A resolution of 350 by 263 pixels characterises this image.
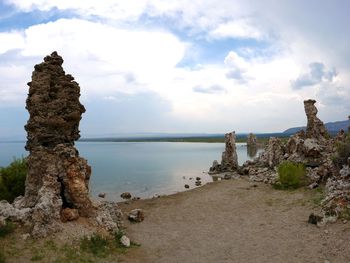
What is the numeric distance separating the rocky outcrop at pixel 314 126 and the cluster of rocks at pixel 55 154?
93.9 ft

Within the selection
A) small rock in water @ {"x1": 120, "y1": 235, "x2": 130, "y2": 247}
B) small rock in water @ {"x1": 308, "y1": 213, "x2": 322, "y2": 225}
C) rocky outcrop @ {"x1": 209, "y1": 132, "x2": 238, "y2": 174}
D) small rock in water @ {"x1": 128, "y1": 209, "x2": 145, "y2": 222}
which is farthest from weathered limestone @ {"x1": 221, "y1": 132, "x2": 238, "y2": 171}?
small rock in water @ {"x1": 120, "y1": 235, "x2": 130, "y2": 247}

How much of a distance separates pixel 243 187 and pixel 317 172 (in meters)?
6.42

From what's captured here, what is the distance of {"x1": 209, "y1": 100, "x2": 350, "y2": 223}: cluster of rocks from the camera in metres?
21.6

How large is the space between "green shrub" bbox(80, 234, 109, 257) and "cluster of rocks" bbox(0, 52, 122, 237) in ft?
4.69

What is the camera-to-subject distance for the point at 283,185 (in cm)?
3102

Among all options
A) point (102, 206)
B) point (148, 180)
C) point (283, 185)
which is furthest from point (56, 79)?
point (148, 180)

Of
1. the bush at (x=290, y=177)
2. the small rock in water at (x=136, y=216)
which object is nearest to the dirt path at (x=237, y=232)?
the small rock in water at (x=136, y=216)

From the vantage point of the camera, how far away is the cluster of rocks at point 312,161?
2164cm

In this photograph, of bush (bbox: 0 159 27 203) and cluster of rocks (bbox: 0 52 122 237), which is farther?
bush (bbox: 0 159 27 203)

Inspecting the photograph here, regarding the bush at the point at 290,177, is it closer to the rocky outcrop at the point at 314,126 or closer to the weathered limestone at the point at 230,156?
the rocky outcrop at the point at 314,126

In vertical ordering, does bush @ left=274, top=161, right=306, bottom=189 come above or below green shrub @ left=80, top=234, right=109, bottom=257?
above

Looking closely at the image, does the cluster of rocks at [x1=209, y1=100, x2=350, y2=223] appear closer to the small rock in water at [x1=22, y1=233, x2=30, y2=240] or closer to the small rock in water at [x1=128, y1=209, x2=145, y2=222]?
the small rock in water at [x1=128, y1=209, x2=145, y2=222]

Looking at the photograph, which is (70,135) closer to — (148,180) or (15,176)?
(15,176)

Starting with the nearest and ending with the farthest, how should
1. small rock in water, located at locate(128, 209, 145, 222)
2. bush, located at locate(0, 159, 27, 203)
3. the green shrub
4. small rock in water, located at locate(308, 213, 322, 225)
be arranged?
the green shrub
small rock in water, located at locate(308, 213, 322, 225)
small rock in water, located at locate(128, 209, 145, 222)
bush, located at locate(0, 159, 27, 203)
